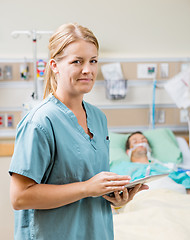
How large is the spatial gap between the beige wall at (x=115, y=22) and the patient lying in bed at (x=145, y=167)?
3.20 ft

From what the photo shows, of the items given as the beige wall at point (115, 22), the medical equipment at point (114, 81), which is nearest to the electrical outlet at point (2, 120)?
the beige wall at point (115, 22)

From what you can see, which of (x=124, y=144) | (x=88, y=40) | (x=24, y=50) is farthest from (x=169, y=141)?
(x=88, y=40)

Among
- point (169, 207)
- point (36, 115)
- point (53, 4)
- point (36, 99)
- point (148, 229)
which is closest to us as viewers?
point (36, 115)

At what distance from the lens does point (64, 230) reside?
902 mm

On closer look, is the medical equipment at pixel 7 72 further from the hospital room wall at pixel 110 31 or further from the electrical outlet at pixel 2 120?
the electrical outlet at pixel 2 120

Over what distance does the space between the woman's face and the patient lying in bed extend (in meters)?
1.40

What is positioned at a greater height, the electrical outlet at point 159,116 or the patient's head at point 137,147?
the electrical outlet at point 159,116

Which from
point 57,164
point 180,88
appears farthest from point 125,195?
point 180,88

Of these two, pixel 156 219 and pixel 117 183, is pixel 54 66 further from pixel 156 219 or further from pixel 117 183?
pixel 156 219

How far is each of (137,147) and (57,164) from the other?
1960mm

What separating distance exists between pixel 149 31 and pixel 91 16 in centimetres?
64

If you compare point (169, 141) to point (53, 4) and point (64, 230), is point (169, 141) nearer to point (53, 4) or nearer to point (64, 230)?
point (53, 4)

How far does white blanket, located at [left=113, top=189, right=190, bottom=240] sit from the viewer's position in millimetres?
1489

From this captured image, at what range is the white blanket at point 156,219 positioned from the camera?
1489mm
